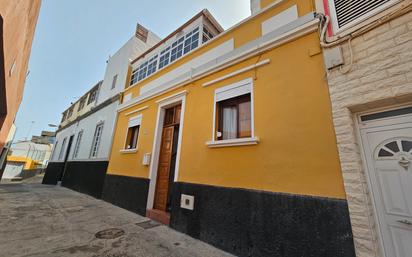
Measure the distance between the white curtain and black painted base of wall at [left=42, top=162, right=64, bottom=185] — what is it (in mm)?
15013

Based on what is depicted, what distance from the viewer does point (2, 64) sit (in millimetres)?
2547

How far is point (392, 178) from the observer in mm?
2135

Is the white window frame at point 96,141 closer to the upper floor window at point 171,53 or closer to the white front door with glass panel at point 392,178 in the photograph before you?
the upper floor window at point 171,53

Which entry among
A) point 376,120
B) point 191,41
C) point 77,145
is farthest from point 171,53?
point 77,145

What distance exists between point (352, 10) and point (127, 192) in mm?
7346

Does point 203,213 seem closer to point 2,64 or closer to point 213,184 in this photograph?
point 213,184

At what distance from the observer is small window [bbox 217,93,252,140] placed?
374 centimetres

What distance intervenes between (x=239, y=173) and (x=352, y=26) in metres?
3.13

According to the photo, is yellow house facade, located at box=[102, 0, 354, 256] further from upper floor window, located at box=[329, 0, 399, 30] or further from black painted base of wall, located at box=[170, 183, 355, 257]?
upper floor window, located at box=[329, 0, 399, 30]

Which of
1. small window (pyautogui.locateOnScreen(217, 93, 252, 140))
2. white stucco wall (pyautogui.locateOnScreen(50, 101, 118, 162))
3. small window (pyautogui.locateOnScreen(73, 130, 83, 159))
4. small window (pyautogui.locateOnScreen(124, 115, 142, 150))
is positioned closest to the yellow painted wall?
small window (pyautogui.locateOnScreen(217, 93, 252, 140))

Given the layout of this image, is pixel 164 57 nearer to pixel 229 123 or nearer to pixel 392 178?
pixel 229 123

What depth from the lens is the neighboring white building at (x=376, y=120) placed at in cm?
205

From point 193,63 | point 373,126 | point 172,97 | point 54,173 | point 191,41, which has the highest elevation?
point 191,41

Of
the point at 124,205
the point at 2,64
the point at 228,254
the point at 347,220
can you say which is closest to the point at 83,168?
the point at 124,205
